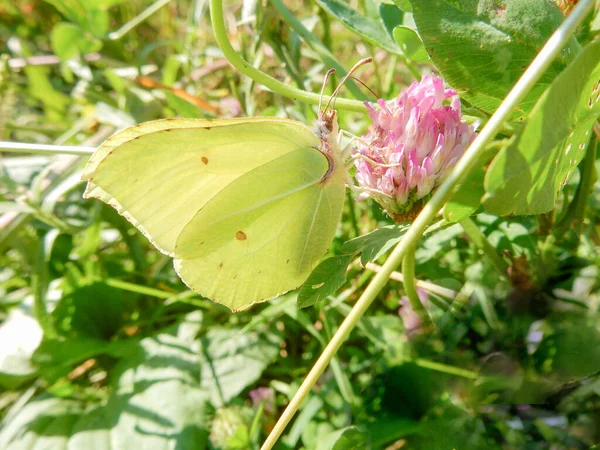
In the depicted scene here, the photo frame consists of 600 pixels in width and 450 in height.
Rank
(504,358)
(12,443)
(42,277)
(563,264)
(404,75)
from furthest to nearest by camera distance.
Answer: (404,75) < (42,277) < (12,443) < (563,264) < (504,358)

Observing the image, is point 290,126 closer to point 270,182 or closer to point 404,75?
point 270,182

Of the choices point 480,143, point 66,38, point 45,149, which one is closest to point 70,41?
point 66,38

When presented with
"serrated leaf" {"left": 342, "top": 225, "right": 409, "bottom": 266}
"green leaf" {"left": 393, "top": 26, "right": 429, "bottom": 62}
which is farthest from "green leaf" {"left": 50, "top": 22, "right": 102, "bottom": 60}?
"serrated leaf" {"left": 342, "top": 225, "right": 409, "bottom": 266}

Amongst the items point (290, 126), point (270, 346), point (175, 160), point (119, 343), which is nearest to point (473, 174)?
point (290, 126)

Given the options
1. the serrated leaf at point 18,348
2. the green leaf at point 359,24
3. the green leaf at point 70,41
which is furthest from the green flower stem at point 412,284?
the green leaf at point 70,41

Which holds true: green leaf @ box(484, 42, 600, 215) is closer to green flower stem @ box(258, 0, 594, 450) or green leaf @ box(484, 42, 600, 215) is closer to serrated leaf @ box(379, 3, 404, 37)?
green flower stem @ box(258, 0, 594, 450)
